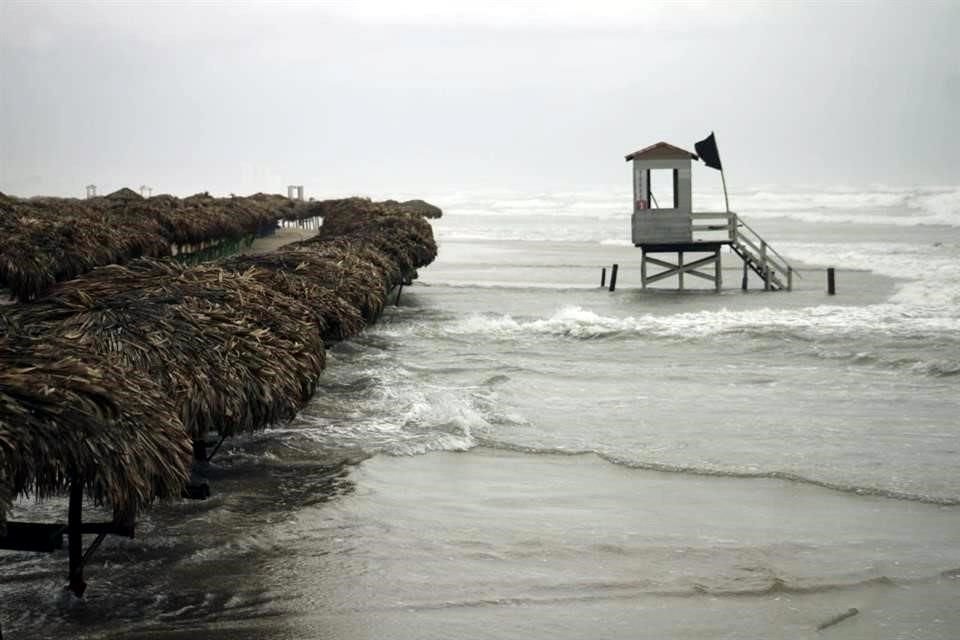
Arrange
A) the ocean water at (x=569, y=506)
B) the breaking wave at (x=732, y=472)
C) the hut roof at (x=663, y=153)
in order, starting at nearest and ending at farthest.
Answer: the ocean water at (x=569, y=506) < the breaking wave at (x=732, y=472) < the hut roof at (x=663, y=153)

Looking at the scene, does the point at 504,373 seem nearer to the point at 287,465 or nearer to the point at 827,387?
the point at 827,387

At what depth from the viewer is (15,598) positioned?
24.2 ft

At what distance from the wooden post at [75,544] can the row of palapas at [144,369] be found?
0.90ft

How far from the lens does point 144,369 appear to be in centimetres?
845

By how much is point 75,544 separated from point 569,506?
4290mm

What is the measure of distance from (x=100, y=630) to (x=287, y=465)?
4264 mm

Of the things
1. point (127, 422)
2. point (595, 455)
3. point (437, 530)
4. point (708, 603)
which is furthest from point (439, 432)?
point (127, 422)

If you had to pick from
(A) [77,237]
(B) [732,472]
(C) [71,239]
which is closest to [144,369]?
(B) [732,472]

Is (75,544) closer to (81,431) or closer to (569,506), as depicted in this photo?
(81,431)

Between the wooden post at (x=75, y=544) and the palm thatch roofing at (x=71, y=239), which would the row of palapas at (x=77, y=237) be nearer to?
the palm thatch roofing at (x=71, y=239)

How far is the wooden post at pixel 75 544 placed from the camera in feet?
22.6

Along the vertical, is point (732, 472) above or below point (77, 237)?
below

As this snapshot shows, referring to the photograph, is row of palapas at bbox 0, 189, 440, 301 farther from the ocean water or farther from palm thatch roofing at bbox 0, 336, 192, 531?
palm thatch roofing at bbox 0, 336, 192, 531

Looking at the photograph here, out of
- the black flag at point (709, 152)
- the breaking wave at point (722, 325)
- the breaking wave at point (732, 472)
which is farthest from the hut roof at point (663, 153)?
the breaking wave at point (732, 472)
